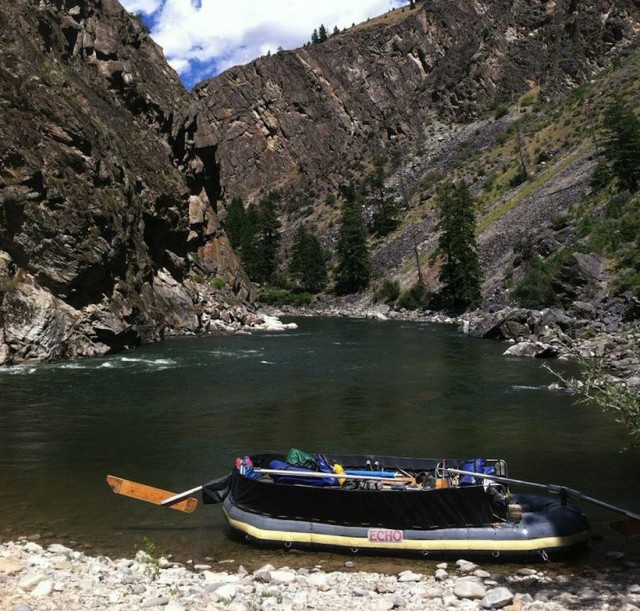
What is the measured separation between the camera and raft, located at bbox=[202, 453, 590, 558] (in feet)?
32.6

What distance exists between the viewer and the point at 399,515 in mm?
10273

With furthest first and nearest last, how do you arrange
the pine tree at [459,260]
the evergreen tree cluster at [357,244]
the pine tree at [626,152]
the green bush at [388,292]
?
the green bush at [388,292], the evergreen tree cluster at [357,244], the pine tree at [459,260], the pine tree at [626,152]

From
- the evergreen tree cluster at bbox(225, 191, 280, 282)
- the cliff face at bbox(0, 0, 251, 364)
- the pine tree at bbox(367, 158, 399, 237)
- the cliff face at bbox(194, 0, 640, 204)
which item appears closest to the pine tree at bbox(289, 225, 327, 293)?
the evergreen tree cluster at bbox(225, 191, 280, 282)

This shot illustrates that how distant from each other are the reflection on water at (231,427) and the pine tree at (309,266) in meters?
49.1

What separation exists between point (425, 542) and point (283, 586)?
2579 millimetres

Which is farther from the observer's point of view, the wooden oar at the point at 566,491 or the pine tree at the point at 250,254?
the pine tree at the point at 250,254

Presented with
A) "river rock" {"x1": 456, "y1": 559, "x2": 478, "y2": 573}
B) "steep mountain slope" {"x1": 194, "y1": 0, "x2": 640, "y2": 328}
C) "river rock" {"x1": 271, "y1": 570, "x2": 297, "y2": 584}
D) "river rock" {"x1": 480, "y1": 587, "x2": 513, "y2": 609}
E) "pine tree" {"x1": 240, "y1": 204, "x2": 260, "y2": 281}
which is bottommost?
"river rock" {"x1": 456, "y1": 559, "x2": 478, "y2": 573}

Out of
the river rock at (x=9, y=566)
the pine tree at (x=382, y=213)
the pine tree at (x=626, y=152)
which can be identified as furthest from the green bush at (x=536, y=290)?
the river rock at (x=9, y=566)

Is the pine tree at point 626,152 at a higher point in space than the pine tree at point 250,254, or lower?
higher

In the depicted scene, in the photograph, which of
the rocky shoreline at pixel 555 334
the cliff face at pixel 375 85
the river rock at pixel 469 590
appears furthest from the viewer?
the cliff face at pixel 375 85

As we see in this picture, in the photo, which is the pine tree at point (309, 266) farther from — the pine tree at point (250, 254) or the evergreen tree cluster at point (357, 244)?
the pine tree at point (250, 254)

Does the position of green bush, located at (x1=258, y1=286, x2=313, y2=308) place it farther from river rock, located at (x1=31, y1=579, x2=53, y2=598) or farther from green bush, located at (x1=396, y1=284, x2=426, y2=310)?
river rock, located at (x1=31, y1=579, x2=53, y2=598)

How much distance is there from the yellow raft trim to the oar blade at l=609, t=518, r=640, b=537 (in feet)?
2.19

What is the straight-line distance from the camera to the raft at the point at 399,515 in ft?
32.6
